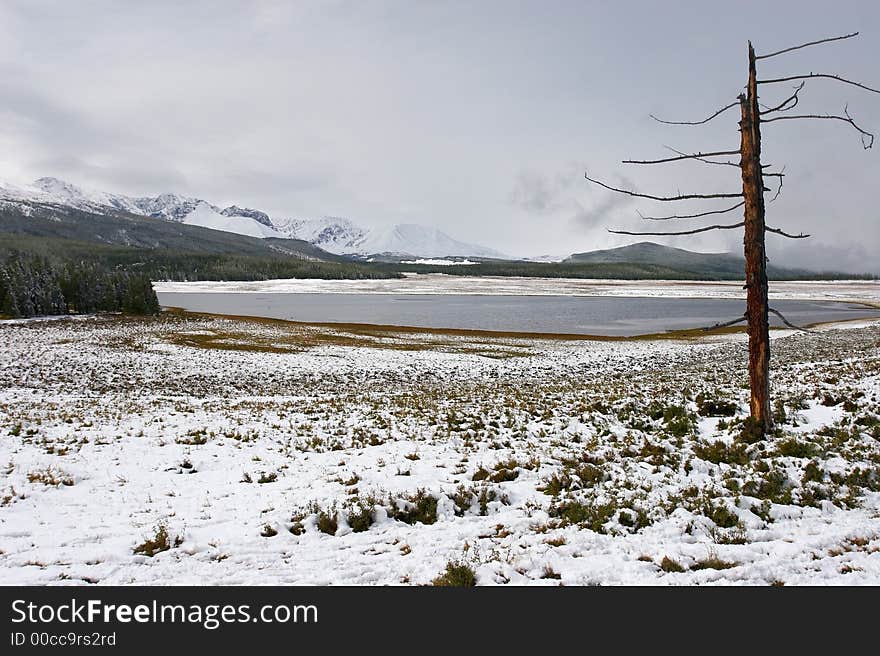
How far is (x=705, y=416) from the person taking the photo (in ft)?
38.9

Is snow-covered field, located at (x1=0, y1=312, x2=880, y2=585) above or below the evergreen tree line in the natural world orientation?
below

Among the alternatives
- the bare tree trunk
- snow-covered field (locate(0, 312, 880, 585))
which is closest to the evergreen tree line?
snow-covered field (locate(0, 312, 880, 585))

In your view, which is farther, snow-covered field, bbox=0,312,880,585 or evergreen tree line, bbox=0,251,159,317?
evergreen tree line, bbox=0,251,159,317

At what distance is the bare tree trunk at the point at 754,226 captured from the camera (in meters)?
8.72

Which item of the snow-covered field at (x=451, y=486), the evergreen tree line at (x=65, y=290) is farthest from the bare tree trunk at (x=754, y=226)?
the evergreen tree line at (x=65, y=290)

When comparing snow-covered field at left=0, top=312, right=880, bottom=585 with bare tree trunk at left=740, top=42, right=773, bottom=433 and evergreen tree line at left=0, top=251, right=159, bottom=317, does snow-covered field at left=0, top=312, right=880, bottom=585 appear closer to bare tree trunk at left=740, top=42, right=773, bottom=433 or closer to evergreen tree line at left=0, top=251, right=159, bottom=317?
bare tree trunk at left=740, top=42, right=773, bottom=433

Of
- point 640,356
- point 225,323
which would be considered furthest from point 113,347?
point 640,356

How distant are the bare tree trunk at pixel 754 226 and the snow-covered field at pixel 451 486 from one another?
75.4 inches

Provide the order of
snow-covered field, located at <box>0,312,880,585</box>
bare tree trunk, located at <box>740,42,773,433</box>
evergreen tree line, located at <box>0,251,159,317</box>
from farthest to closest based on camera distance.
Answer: evergreen tree line, located at <box>0,251,159,317</box>, bare tree trunk, located at <box>740,42,773,433</box>, snow-covered field, located at <box>0,312,880,585</box>

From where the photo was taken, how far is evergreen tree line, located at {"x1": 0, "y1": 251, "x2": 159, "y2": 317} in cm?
6206

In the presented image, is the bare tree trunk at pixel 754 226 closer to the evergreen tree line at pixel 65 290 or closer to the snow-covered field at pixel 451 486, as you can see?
the snow-covered field at pixel 451 486

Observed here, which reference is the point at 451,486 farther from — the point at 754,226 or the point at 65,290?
the point at 65,290

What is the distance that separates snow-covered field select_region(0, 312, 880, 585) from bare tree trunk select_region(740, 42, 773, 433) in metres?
1.91
